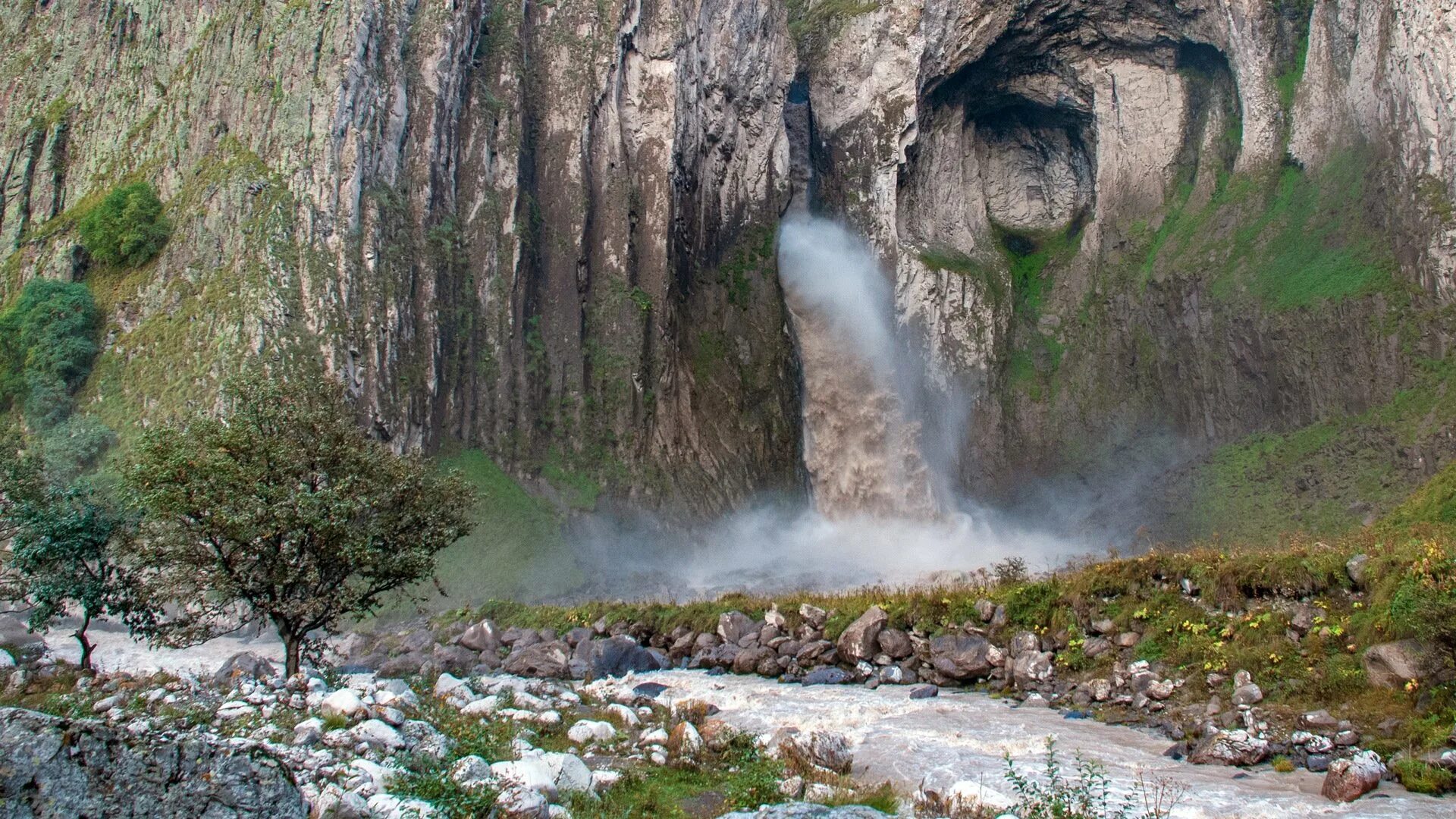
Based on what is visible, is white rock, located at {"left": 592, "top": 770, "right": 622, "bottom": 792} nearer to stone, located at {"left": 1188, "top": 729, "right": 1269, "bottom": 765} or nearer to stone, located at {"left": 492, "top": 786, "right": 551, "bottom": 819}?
stone, located at {"left": 492, "top": 786, "right": 551, "bottom": 819}

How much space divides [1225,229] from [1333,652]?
3313 cm

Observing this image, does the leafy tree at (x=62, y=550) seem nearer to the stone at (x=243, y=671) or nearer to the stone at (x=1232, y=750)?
the stone at (x=243, y=671)

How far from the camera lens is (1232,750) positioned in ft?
37.6

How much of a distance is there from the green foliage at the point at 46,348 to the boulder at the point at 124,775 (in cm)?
3676

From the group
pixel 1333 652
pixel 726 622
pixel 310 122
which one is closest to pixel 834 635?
pixel 726 622

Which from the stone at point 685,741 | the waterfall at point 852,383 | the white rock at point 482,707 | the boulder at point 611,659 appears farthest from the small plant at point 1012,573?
the waterfall at point 852,383

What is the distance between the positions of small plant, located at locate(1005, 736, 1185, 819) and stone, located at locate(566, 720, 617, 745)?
4706 mm

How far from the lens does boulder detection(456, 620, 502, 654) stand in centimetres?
2314

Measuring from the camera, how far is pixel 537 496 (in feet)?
128

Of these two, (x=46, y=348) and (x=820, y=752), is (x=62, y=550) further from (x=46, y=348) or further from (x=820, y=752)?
(x=46, y=348)

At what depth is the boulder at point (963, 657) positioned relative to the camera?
17.5 m

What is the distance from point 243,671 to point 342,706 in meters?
6.09

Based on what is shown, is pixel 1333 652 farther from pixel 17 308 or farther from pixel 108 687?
pixel 17 308

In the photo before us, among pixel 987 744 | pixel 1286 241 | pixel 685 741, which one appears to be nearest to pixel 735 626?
pixel 987 744
